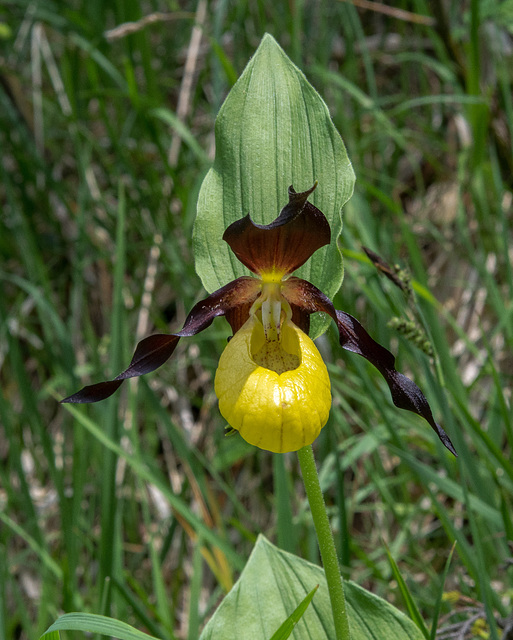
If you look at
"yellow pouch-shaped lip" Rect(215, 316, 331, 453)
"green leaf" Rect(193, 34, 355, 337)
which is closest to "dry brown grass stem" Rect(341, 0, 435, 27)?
"green leaf" Rect(193, 34, 355, 337)

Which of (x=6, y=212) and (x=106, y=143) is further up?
(x=106, y=143)

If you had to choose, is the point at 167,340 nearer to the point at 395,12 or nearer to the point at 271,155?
the point at 271,155

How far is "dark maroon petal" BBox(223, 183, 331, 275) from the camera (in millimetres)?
930

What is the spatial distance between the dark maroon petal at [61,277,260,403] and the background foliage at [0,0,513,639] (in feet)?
1.28

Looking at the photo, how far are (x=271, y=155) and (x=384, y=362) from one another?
434 mm

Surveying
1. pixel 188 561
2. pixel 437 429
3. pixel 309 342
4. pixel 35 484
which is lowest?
pixel 188 561

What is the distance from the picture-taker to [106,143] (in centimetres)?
333

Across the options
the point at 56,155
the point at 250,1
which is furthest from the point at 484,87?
the point at 56,155

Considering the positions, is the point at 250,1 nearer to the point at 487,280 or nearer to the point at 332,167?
the point at 487,280

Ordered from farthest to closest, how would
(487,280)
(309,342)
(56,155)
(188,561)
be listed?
(56,155) < (188,561) < (487,280) < (309,342)

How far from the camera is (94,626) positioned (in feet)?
2.52

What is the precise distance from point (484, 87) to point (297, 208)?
243cm

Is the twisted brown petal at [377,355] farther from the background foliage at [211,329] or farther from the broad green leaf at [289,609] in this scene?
the broad green leaf at [289,609]

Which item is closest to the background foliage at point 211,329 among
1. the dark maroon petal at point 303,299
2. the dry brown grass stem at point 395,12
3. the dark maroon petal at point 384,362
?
the dry brown grass stem at point 395,12
